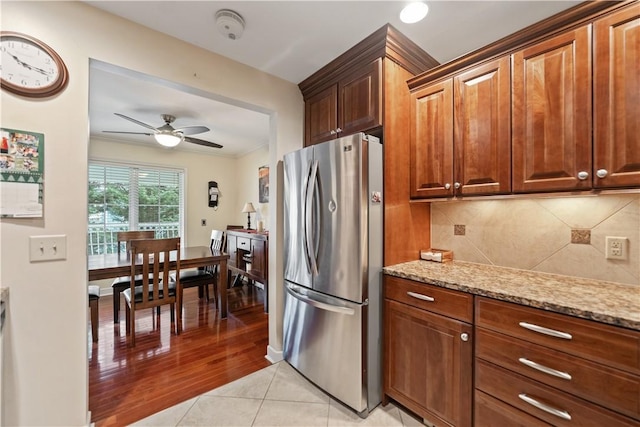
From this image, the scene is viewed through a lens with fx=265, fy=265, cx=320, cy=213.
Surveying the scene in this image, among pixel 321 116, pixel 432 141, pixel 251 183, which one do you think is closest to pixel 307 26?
pixel 321 116

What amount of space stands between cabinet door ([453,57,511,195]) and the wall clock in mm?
2312

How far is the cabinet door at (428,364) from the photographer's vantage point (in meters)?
1.40

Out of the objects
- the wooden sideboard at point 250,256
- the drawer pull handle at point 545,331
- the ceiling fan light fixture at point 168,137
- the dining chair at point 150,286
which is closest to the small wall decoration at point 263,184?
the wooden sideboard at point 250,256

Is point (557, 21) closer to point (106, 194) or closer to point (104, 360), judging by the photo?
Result: point (104, 360)

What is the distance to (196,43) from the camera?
73.8 inches

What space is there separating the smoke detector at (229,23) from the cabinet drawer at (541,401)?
2.34m

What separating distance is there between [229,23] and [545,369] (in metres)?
2.43

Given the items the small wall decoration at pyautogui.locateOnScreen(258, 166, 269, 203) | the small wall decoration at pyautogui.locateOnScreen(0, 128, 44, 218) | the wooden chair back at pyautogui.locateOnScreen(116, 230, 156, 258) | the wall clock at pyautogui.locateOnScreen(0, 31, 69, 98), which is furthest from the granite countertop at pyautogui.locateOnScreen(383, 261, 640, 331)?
the wooden chair back at pyautogui.locateOnScreen(116, 230, 156, 258)

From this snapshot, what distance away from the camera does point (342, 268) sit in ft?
5.74

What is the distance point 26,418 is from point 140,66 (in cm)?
204

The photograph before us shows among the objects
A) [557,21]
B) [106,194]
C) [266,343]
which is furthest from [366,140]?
[106,194]

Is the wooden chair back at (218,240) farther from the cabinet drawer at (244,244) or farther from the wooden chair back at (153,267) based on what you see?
the wooden chair back at (153,267)

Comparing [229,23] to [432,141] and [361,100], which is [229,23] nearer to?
[361,100]

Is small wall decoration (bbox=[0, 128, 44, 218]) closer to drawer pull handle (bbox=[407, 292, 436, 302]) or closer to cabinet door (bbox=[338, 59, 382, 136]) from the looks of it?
cabinet door (bbox=[338, 59, 382, 136])
